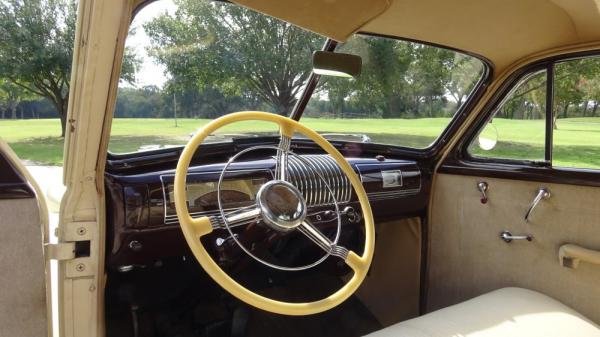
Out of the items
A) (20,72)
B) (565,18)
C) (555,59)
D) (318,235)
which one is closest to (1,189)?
(20,72)

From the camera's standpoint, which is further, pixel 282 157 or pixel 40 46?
pixel 282 157

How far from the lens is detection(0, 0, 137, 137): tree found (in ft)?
3.86

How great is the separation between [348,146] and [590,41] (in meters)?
1.22

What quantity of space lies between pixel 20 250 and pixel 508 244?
6.90ft

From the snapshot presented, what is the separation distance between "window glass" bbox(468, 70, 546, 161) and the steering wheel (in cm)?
115

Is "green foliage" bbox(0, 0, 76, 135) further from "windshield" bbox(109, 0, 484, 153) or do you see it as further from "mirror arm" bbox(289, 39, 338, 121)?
"mirror arm" bbox(289, 39, 338, 121)

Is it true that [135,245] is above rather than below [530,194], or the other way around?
below

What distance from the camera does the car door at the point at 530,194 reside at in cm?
204

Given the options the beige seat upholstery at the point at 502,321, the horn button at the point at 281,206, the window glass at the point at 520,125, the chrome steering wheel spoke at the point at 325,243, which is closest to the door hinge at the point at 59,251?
the horn button at the point at 281,206

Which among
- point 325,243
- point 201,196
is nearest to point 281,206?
point 325,243

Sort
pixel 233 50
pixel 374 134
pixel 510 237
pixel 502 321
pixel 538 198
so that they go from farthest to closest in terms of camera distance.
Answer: pixel 374 134, pixel 510 237, pixel 538 198, pixel 233 50, pixel 502 321

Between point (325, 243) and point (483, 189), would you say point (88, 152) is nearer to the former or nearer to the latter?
point (325, 243)

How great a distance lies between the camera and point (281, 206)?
141cm

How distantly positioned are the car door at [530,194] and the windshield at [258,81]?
26cm
